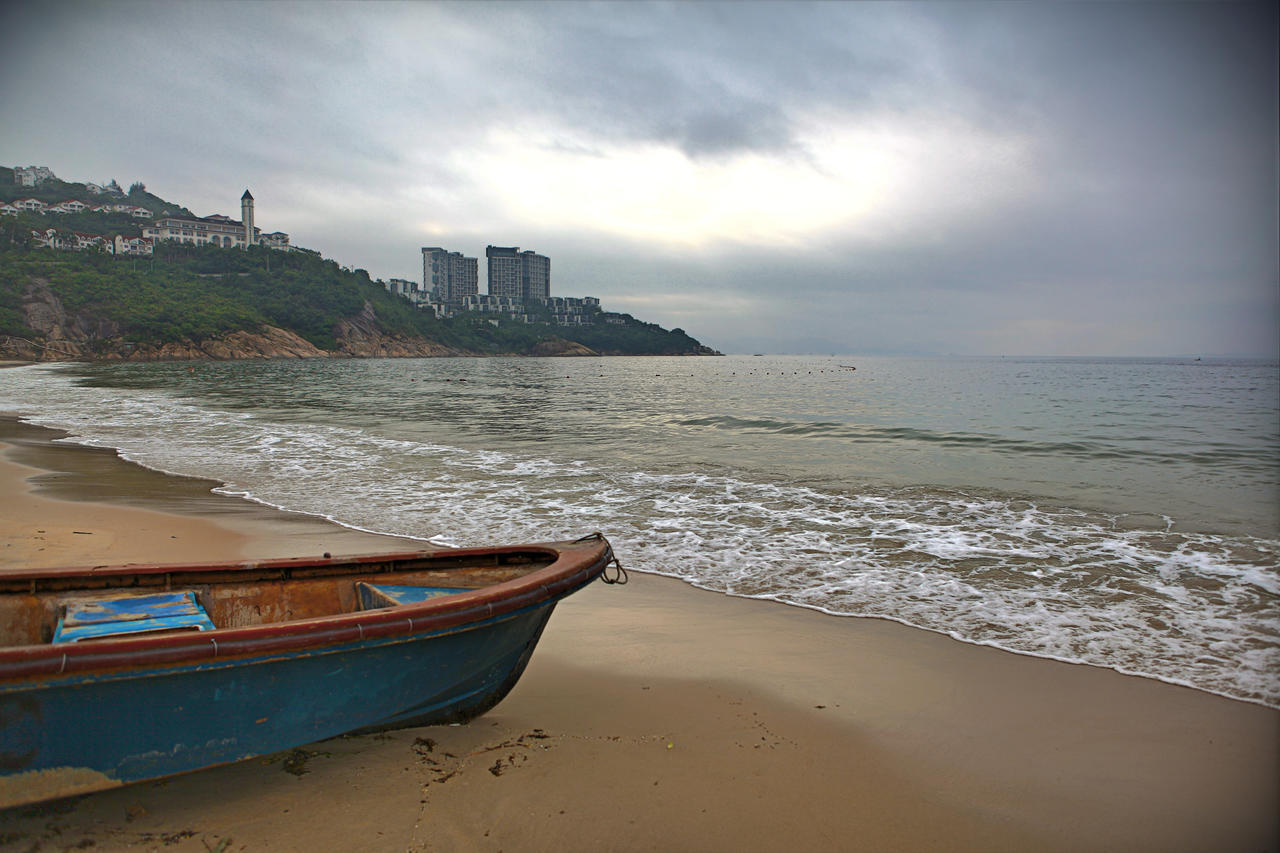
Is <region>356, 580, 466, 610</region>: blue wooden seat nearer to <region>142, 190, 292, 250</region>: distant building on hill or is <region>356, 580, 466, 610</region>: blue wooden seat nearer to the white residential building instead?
the white residential building

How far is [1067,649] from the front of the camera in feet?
18.3

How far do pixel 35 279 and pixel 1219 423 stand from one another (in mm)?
126145

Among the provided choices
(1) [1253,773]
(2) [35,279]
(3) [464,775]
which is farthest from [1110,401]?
(2) [35,279]

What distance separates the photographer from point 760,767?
3852 mm

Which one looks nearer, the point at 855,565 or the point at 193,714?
the point at 193,714

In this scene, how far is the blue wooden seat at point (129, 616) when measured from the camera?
12.4 feet

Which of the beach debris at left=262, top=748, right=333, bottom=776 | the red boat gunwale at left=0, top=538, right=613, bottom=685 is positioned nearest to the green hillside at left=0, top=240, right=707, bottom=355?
→ the red boat gunwale at left=0, top=538, right=613, bottom=685

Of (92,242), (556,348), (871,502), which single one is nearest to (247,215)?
(92,242)

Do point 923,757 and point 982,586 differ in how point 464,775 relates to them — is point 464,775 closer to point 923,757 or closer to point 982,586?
point 923,757

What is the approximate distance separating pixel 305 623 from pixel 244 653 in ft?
0.89

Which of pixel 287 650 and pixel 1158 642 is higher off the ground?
pixel 287 650

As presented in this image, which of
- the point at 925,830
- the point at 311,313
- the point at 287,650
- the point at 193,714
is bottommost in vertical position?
the point at 925,830

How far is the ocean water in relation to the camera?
638 centimetres

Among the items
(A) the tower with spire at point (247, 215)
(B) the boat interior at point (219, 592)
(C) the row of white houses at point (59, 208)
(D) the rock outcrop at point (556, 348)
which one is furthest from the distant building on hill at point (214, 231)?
(B) the boat interior at point (219, 592)
